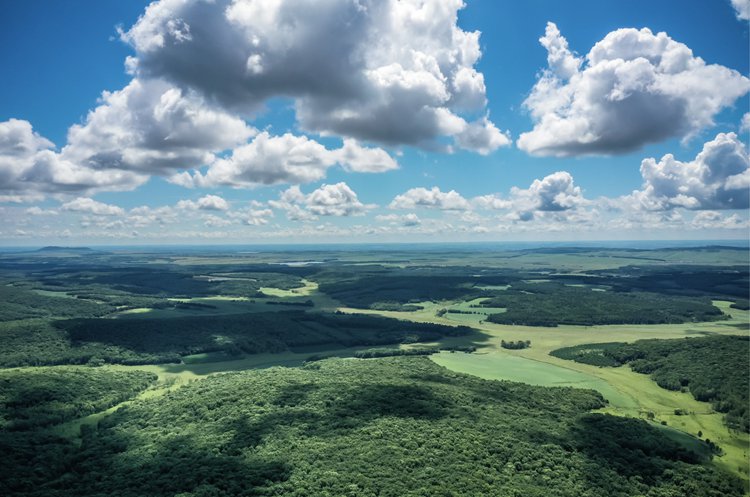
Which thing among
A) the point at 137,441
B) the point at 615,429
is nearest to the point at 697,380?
the point at 615,429

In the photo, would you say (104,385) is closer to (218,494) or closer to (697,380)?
(218,494)

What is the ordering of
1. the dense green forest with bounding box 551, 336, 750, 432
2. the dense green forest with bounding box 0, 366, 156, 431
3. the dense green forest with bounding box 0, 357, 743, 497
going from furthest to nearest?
the dense green forest with bounding box 551, 336, 750, 432, the dense green forest with bounding box 0, 366, 156, 431, the dense green forest with bounding box 0, 357, 743, 497

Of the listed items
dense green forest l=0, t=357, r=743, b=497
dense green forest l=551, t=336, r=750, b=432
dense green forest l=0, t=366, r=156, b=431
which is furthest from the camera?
dense green forest l=551, t=336, r=750, b=432

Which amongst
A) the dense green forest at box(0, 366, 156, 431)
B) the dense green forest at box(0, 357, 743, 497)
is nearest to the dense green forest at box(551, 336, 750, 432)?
the dense green forest at box(0, 357, 743, 497)

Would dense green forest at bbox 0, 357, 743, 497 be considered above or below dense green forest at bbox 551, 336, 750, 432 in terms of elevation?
above

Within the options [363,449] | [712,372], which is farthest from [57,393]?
[712,372]

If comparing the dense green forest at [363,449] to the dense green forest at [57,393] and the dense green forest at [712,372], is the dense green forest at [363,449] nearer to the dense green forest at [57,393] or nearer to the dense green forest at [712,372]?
the dense green forest at [57,393]

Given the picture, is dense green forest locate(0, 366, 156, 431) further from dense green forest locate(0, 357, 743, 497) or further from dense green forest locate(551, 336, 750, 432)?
dense green forest locate(551, 336, 750, 432)

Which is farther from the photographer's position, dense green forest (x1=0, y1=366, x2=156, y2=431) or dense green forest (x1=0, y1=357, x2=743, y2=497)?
dense green forest (x1=0, y1=366, x2=156, y2=431)
